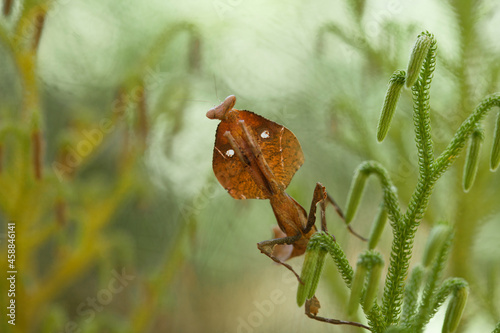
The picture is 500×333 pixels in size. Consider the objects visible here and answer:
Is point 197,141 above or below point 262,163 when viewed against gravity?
above

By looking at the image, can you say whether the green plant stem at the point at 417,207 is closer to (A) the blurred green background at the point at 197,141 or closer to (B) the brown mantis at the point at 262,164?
(B) the brown mantis at the point at 262,164

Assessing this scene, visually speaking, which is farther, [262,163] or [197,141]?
[197,141]

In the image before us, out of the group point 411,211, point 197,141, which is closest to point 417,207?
point 411,211

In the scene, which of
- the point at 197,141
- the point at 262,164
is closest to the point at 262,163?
the point at 262,164

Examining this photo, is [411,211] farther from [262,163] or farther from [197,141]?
[197,141]

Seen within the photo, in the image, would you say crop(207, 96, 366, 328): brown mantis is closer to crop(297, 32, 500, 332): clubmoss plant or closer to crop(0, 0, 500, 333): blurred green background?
crop(297, 32, 500, 332): clubmoss plant

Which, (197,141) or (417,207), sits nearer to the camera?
(417,207)

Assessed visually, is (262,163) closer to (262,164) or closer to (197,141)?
(262,164)

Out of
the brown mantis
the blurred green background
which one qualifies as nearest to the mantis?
the brown mantis
